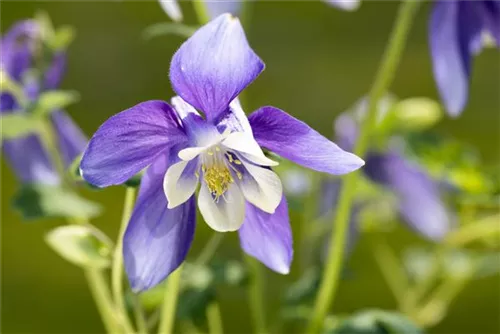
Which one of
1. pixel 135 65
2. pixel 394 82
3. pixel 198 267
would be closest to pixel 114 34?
pixel 135 65

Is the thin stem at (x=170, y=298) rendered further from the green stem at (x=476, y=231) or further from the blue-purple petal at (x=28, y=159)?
the green stem at (x=476, y=231)

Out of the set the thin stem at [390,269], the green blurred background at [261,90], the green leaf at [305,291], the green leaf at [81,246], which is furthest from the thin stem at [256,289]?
the green blurred background at [261,90]

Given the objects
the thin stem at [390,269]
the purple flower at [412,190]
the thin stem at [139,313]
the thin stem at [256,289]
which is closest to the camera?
the thin stem at [139,313]

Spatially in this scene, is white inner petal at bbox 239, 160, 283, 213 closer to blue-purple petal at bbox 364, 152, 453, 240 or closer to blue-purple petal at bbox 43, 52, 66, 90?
blue-purple petal at bbox 43, 52, 66, 90

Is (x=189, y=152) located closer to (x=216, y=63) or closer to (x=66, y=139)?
(x=216, y=63)

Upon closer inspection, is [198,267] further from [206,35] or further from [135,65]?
[135,65]

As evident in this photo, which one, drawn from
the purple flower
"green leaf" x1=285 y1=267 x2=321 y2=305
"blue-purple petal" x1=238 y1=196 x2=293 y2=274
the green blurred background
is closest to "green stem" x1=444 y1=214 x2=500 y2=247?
the purple flower
